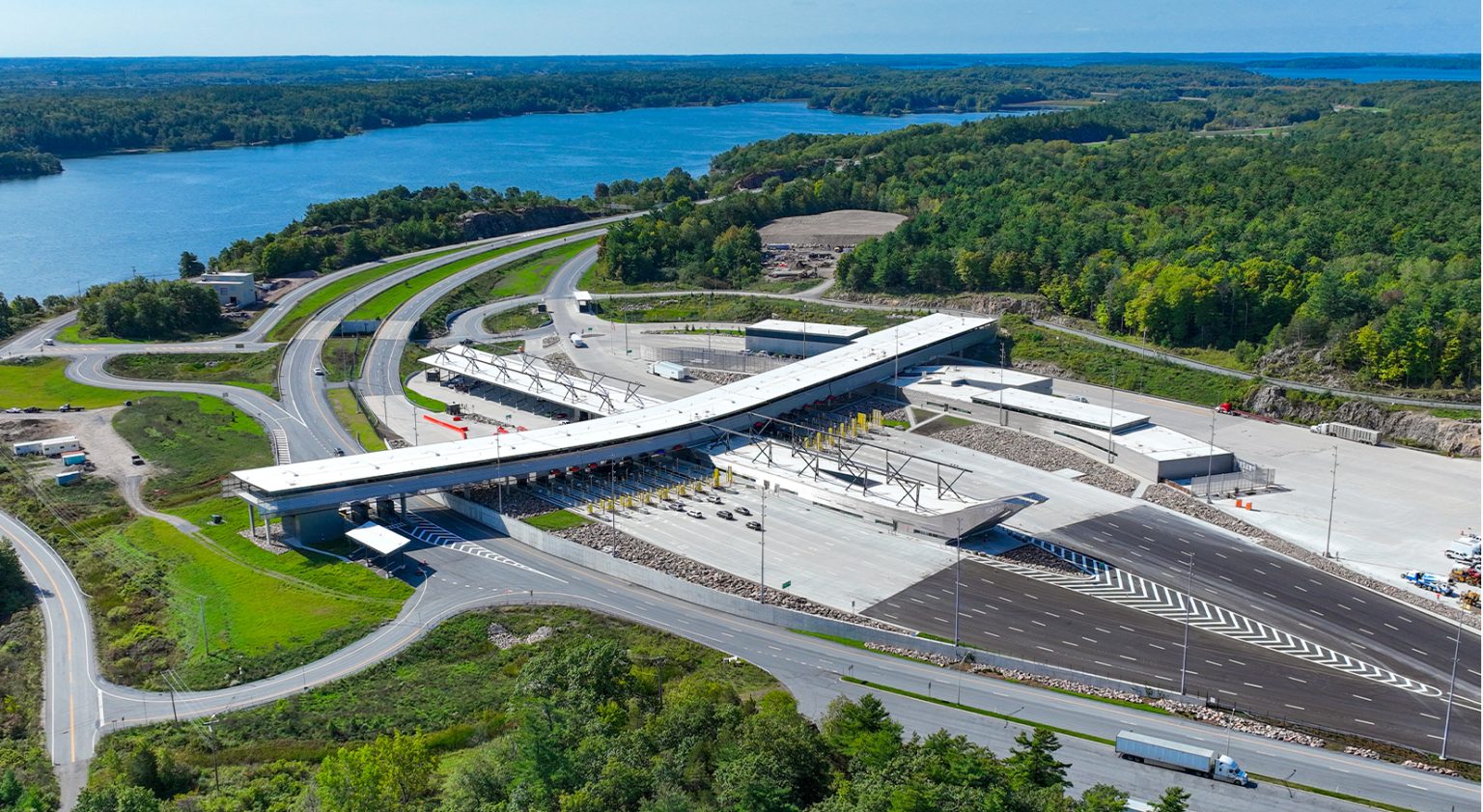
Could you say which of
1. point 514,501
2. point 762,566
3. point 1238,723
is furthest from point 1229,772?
point 514,501

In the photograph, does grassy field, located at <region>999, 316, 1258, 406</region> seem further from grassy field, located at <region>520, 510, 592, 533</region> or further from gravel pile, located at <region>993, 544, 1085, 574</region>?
grassy field, located at <region>520, 510, 592, 533</region>

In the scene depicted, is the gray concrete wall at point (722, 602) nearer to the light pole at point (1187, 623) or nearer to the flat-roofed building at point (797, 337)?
the light pole at point (1187, 623)

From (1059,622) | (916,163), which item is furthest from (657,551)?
(916,163)

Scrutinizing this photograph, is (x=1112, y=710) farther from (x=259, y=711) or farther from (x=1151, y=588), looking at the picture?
(x=259, y=711)

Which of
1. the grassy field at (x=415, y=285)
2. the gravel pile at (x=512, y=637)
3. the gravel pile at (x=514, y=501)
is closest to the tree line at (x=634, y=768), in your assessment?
the gravel pile at (x=512, y=637)

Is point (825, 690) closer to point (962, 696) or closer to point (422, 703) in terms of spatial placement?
point (962, 696)

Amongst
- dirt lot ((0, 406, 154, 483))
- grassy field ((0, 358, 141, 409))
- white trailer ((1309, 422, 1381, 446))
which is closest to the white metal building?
grassy field ((0, 358, 141, 409))

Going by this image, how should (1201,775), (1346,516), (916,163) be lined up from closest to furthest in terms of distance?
1. (1201,775)
2. (1346,516)
3. (916,163)
